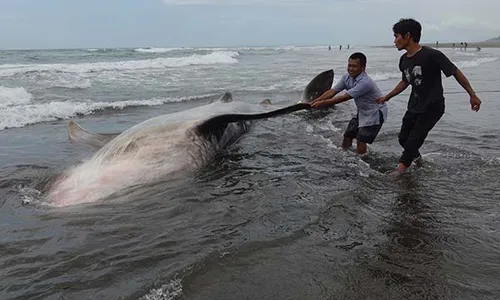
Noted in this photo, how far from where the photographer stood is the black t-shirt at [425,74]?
5594mm

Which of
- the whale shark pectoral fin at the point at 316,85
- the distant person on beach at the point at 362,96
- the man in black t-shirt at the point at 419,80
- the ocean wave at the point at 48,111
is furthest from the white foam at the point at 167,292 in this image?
the whale shark pectoral fin at the point at 316,85

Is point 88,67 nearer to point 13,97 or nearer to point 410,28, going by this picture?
point 13,97

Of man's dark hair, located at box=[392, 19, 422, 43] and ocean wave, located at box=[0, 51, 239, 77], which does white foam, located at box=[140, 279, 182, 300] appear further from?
ocean wave, located at box=[0, 51, 239, 77]

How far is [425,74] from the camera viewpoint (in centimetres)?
568

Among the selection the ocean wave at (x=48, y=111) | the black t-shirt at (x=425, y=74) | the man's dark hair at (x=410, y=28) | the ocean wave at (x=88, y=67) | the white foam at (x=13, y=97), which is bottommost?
the ocean wave at (x=48, y=111)

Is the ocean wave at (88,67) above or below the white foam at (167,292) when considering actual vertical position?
above

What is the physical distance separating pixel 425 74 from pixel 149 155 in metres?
3.45

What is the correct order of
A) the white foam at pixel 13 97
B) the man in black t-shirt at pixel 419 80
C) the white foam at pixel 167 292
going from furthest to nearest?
1. the white foam at pixel 13 97
2. the man in black t-shirt at pixel 419 80
3. the white foam at pixel 167 292

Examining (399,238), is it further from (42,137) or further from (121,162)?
(42,137)

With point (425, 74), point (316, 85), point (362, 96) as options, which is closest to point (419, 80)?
point (425, 74)

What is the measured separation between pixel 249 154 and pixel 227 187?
1.65 meters

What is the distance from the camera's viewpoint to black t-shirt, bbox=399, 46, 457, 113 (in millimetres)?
5594

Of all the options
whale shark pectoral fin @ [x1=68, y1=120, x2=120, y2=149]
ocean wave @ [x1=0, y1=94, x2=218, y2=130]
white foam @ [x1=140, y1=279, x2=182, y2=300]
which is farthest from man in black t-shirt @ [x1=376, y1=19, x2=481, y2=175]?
ocean wave @ [x1=0, y1=94, x2=218, y2=130]

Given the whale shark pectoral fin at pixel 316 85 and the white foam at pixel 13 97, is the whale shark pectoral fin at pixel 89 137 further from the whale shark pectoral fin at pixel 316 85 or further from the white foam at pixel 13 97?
the white foam at pixel 13 97
